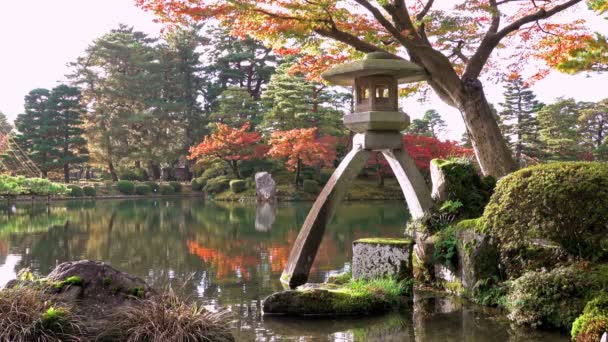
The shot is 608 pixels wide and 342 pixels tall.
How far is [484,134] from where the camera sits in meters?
10.3

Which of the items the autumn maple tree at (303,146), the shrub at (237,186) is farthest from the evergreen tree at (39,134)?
the autumn maple tree at (303,146)

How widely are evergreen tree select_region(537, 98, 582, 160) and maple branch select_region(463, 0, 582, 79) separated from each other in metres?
20.0

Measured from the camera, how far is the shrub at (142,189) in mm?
33719

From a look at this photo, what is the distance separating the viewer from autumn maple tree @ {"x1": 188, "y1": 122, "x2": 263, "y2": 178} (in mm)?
31078

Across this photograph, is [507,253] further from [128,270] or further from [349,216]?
[349,216]

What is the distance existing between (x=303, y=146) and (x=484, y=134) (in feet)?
59.3

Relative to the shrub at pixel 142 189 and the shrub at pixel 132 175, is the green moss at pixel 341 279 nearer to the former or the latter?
the shrub at pixel 142 189

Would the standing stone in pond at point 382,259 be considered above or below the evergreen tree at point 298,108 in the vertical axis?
below

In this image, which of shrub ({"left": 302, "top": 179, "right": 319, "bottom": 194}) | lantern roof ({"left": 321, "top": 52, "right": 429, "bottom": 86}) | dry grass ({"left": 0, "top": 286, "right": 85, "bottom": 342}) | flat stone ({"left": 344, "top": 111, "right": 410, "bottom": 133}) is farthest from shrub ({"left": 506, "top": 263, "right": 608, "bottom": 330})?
shrub ({"left": 302, "top": 179, "right": 319, "bottom": 194})

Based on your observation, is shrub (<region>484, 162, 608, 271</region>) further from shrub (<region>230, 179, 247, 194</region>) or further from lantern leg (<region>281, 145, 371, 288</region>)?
shrub (<region>230, 179, 247, 194</region>)

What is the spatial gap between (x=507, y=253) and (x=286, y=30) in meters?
5.75

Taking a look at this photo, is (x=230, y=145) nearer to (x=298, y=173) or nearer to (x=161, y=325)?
(x=298, y=173)

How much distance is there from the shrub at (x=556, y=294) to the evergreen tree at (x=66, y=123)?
31749 mm

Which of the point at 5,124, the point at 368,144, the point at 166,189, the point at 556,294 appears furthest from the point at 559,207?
the point at 5,124
